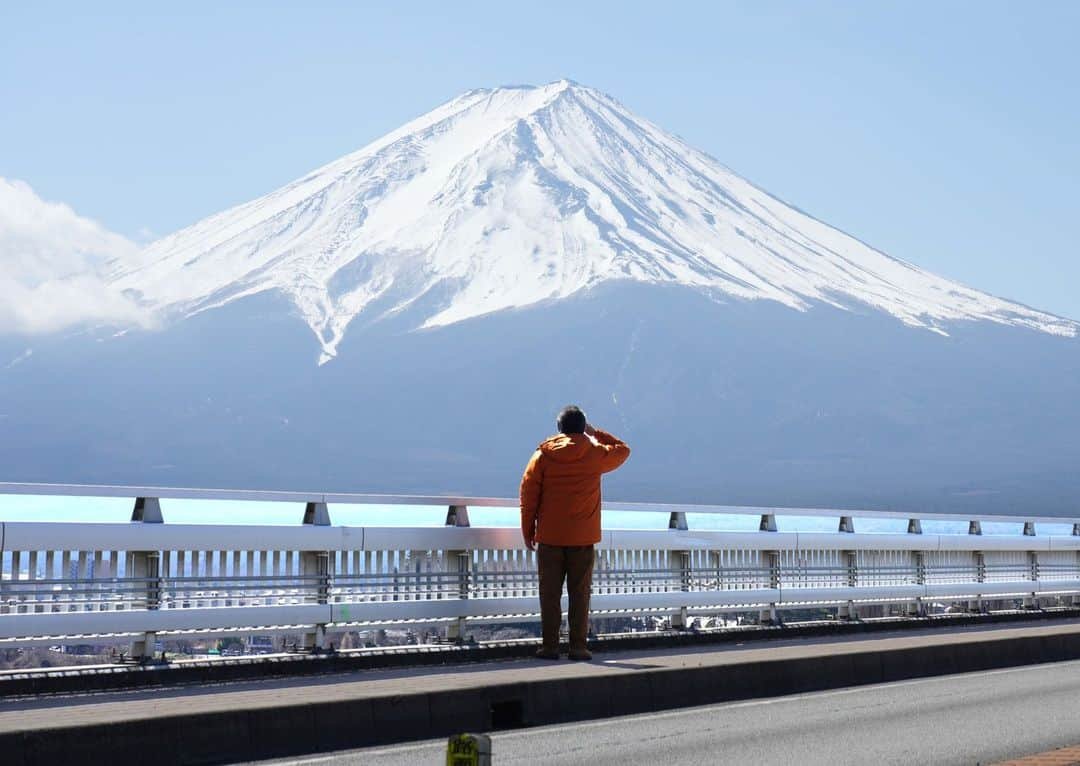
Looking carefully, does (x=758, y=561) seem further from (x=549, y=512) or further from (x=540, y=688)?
(x=540, y=688)

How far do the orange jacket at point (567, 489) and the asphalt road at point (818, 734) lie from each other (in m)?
2.21

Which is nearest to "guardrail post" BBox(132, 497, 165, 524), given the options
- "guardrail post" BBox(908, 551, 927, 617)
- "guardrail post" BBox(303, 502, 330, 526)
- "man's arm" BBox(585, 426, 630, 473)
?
"guardrail post" BBox(303, 502, 330, 526)

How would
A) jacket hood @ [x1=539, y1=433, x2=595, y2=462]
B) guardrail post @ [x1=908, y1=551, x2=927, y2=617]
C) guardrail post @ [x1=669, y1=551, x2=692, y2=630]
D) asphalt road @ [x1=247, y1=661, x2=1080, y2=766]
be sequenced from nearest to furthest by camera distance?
asphalt road @ [x1=247, y1=661, x2=1080, y2=766]
jacket hood @ [x1=539, y1=433, x2=595, y2=462]
guardrail post @ [x1=669, y1=551, x2=692, y2=630]
guardrail post @ [x1=908, y1=551, x2=927, y2=617]

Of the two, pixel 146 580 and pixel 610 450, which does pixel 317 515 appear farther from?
pixel 610 450

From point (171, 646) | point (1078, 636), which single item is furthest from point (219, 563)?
point (1078, 636)

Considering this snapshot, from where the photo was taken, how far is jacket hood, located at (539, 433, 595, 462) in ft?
49.4

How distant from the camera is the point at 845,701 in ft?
45.1

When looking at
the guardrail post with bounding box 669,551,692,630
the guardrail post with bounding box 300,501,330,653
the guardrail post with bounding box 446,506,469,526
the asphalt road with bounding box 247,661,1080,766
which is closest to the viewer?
the asphalt road with bounding box 247,661,1080,766

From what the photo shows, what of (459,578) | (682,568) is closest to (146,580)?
(459,578)

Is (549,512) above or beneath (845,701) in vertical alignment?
above

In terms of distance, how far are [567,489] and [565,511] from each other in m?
0.17

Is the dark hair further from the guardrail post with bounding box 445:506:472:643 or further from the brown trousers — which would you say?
the guardrail post with bounding box 445:506:472:643

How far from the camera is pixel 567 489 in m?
15.2

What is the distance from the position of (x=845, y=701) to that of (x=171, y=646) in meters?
4.71
